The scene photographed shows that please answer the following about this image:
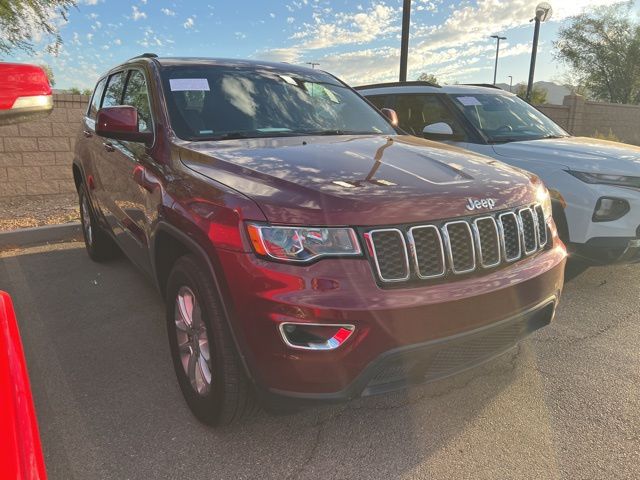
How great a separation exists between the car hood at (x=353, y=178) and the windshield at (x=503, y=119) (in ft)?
8.04

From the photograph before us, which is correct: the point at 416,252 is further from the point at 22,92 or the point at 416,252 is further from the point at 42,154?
the point at 42,154

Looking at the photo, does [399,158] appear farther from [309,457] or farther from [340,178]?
[309,457]

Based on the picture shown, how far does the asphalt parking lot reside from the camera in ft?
7.43

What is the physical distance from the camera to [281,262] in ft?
6.46

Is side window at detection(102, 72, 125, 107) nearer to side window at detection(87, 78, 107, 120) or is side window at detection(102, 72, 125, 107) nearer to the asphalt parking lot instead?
side window at detection(87, 78, 107, 120)

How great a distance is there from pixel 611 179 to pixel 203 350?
3368 millimetres

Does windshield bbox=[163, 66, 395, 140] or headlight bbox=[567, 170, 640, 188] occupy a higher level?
windshield bbox=[163, 66, 395, 140]

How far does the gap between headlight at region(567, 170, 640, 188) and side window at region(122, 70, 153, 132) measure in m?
3.28

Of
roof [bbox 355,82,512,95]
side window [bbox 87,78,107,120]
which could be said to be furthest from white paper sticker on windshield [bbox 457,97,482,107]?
side window [bbox 87,78,107,120]

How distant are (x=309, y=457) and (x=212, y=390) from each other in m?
0.53

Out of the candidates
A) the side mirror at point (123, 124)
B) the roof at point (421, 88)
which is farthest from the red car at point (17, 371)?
the roof at point (421, 88)

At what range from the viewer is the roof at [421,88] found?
5.70 metres

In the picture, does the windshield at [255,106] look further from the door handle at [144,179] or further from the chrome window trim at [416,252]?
the chrome window trim at [416,252]

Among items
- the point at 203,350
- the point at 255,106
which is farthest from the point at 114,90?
the point at 203,350
